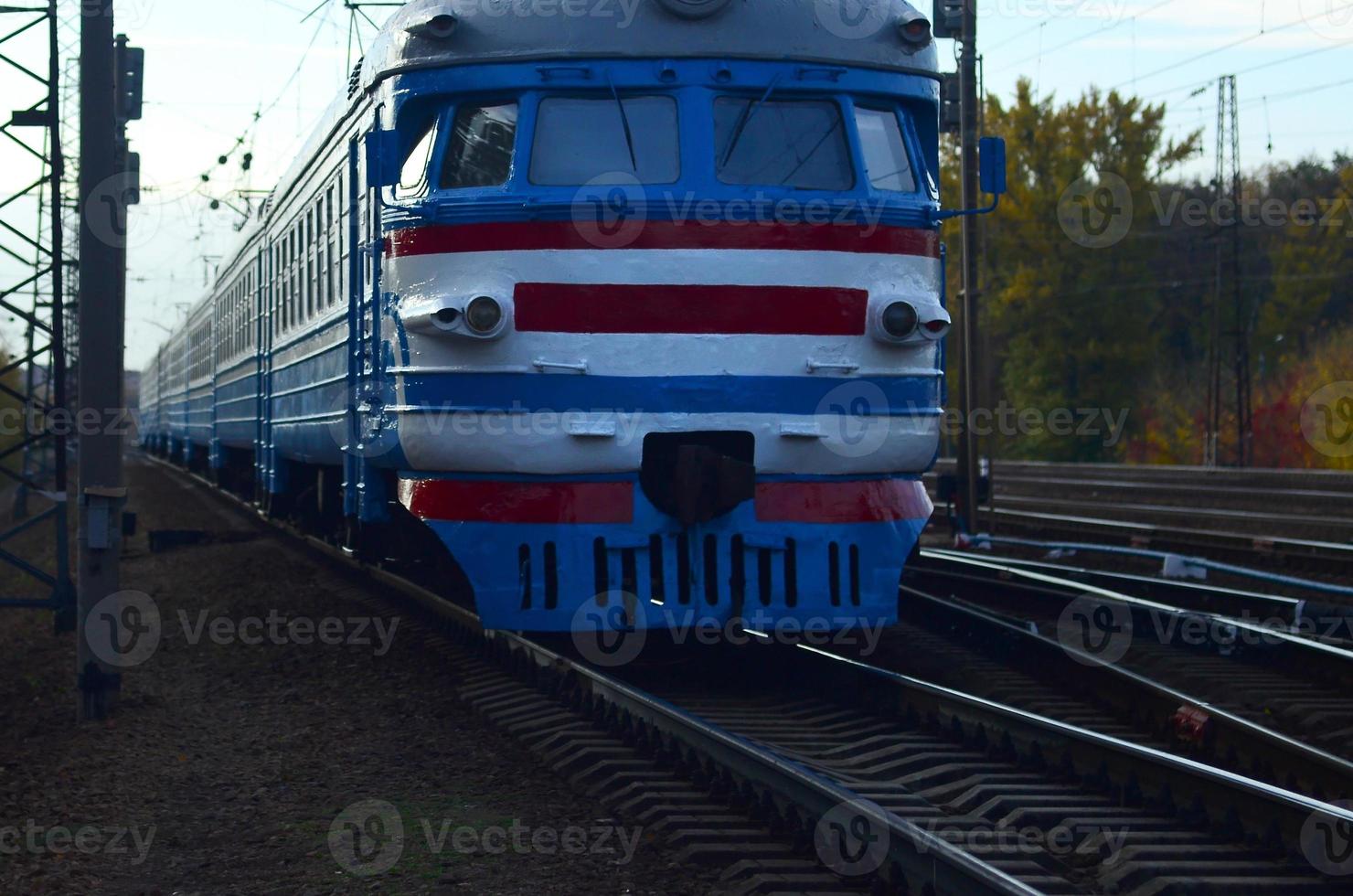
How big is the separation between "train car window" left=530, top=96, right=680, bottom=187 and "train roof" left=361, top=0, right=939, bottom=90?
0.22 meters

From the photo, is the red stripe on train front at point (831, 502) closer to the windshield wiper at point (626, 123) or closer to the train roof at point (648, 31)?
the windshield wiper at point (626, 123)

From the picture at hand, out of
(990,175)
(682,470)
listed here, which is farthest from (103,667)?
(990,175)

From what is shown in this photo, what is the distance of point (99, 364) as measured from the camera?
811 centimetres

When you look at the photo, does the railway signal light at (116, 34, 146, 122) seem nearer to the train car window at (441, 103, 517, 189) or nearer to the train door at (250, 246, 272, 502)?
the train door at (250, 246, 272, 502)

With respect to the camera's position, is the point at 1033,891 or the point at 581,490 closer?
the point at 1033,891

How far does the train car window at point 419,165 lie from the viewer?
298 inches

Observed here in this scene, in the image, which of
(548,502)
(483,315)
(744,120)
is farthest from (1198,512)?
(483,315)

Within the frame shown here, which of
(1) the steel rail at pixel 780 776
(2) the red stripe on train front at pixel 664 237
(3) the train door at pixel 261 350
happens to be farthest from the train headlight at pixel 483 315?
(3) the train door at pixel 261 350

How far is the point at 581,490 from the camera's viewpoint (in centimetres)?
716

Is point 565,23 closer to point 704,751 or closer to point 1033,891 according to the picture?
point 704,751

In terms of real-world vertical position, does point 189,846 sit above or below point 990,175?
below

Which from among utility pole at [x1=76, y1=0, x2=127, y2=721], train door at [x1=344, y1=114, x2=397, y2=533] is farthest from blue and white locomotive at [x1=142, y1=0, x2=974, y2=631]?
utility pole at [x1=76, y1=0, x2=127, y2=721]

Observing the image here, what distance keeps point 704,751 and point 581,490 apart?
5.32ft

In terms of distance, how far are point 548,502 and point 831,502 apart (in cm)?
128
